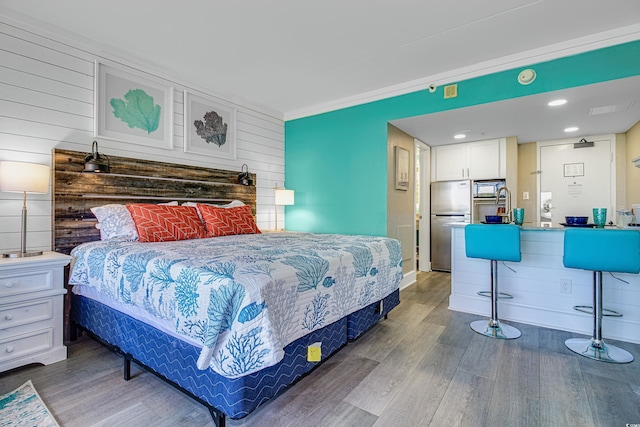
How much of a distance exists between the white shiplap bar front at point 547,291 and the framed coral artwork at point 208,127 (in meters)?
3.15

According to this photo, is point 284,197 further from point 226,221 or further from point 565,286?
point 565,286

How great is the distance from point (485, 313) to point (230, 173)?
348cm

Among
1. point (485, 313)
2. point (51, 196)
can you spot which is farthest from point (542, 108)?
point (51, 196)

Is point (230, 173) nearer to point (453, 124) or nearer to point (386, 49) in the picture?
point (386, 49)

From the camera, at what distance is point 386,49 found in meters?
3.02

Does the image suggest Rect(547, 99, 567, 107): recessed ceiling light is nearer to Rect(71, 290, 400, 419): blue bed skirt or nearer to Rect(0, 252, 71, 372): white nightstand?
Rect(71, 290, 400, 419): blue bed skirt

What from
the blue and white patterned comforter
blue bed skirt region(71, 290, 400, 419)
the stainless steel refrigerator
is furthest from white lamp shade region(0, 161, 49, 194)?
the stainless steel refrigerator

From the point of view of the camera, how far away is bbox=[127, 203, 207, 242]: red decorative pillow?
2672 mm

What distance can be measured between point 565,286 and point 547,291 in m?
0.15

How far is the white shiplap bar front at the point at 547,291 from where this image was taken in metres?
2.58

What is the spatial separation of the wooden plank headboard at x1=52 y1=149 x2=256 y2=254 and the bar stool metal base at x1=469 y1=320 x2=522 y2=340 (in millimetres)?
3227

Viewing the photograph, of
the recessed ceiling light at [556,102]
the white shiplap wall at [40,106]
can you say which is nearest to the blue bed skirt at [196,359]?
the white shiplap wall at [40,106]

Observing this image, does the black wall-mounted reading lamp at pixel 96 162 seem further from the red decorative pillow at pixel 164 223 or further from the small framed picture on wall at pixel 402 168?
the small framed picture on wall at pixel 402 168

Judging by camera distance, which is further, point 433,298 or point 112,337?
point 433,298
